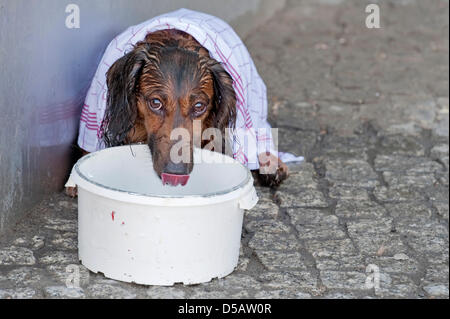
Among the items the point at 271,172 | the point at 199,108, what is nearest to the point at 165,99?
the point at 199,108

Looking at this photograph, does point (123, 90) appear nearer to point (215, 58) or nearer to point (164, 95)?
point (164, 95)

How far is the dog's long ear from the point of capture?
4164 mm

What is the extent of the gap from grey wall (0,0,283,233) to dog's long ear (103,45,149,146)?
331mm

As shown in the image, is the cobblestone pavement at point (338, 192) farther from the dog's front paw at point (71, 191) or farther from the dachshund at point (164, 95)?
the dachshund at point (164, 95)

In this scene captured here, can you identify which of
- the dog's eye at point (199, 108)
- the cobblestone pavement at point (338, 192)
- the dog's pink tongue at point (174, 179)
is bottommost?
the cobblestone pavement at point (338, 192)

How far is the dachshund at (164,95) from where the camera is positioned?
4023mm

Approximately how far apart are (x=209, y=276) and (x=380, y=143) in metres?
2.49

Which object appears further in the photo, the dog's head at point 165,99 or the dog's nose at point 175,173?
the dog's head at point 165,99

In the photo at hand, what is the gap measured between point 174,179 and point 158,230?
0.49 metres

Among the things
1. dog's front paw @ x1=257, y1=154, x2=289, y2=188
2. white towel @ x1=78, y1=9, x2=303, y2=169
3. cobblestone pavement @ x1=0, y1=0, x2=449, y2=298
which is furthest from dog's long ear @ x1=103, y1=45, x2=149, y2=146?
dog's front paw @ x1=257, y1=154, x2=289, y2=188

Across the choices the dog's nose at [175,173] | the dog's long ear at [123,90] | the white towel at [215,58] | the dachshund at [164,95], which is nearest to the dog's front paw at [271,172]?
the white towel at [215,58]

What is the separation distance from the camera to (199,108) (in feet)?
13.6
